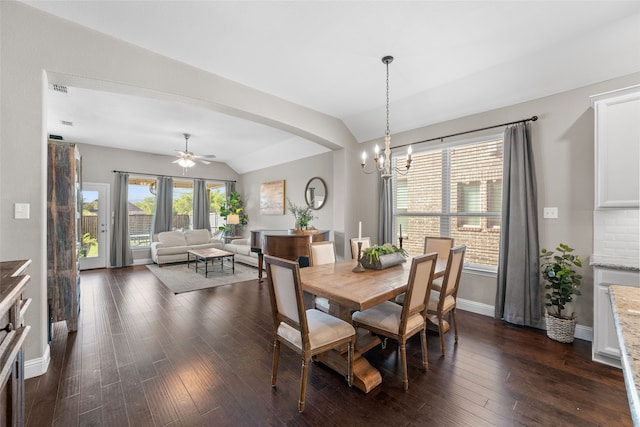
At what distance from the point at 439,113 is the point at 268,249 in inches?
130

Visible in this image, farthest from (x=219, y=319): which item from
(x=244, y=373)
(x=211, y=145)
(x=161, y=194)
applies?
(x=161, y=194)

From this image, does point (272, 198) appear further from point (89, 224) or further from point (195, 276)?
point (89, 224)

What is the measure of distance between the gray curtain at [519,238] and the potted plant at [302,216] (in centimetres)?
306

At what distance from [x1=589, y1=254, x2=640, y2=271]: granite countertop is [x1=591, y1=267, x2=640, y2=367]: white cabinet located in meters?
0.04

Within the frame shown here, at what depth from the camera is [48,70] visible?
2250mm

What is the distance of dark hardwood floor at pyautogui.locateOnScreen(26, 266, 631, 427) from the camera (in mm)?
1771

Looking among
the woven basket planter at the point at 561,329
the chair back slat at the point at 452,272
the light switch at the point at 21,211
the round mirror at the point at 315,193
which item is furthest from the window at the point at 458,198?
the light switch at the point at 21,211

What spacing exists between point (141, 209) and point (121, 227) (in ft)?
2.69

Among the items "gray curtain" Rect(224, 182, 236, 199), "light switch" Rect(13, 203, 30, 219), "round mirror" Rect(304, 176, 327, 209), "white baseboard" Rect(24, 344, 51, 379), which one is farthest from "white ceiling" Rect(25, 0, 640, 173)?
"gray curtain" Rect(224, 182, 236, 199)

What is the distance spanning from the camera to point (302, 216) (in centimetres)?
530

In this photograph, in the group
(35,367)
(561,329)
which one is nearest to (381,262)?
(561,329)

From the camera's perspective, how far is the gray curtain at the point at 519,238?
121 inches

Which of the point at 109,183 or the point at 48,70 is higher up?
the point at 48,70

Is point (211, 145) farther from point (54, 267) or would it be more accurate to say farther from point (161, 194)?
point (54, 267)
